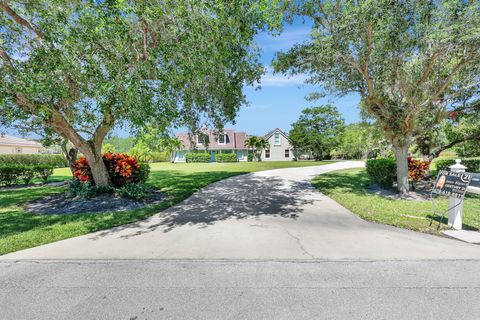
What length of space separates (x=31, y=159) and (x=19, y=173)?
823 inches

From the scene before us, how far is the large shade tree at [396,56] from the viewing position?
23.8 feet

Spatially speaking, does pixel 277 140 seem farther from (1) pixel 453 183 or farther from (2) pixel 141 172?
(1) pixel 453 183

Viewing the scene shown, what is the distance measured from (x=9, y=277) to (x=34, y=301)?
3.47 ft

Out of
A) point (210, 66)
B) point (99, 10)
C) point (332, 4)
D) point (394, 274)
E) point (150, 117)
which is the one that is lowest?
→ point (394, 274)

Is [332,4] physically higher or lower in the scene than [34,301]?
higher

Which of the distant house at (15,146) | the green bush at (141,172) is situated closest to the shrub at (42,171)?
the green bush at (141,172)

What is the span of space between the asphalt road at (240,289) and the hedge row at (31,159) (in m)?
27.9

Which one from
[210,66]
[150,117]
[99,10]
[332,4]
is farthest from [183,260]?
[332,4]

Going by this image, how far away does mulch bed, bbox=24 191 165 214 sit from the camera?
779cm

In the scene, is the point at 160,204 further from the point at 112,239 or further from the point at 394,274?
the point at 394,274

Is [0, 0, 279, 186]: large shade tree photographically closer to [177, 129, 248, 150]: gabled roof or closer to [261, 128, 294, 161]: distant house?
[177, 129, 248, 150]: gabled roof

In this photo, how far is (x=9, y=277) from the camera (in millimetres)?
3707

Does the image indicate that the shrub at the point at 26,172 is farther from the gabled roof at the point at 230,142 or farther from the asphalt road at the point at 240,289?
the gabled roof at the point at 230,142

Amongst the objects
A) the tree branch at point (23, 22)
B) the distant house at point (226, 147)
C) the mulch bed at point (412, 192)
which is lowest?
the mulch bed at point (412, 192)
